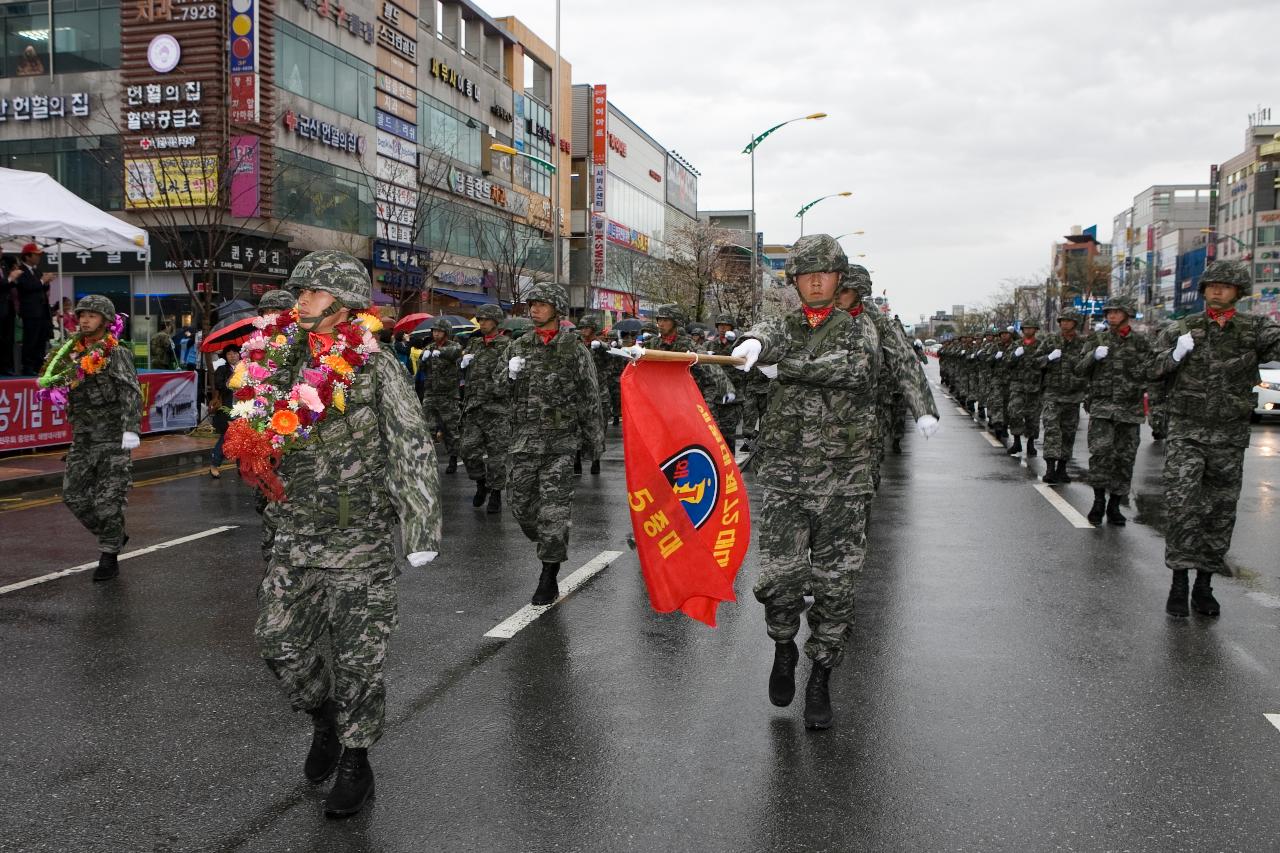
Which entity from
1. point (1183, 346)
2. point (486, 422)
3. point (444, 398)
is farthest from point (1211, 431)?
point (444, 398)

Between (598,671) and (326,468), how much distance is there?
2131mm

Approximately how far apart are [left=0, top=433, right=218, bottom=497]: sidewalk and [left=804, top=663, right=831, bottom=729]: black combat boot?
1058 centimetres

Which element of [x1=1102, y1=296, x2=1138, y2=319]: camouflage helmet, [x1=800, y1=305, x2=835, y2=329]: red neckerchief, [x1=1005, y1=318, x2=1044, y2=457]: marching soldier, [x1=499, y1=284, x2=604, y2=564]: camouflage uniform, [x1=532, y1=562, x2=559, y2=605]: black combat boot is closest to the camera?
[x1=800, y1=305, x2=835, y2=329]: red neckerchief

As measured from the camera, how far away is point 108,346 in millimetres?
7785

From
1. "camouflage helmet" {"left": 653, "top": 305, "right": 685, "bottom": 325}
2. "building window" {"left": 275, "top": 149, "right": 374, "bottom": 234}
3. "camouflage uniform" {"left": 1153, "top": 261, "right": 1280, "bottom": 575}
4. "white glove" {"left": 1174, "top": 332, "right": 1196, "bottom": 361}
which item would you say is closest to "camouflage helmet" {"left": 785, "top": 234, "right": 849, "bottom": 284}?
"white glove" {"left": 1174, "top": 332, "right": 1196, "bottom": 361}

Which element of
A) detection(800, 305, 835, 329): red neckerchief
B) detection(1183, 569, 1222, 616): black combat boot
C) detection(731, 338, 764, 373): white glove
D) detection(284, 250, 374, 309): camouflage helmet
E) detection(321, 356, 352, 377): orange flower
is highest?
detection(284, 250, 374, 309): camouflage helmet

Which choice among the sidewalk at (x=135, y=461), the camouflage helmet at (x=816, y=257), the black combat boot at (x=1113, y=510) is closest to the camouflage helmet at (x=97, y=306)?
the camouflage helmet at (x=816, y=257)

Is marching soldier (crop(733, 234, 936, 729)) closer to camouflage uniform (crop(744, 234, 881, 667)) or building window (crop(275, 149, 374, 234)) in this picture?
camouflage uniform (crop(744, 234, 881, 667))

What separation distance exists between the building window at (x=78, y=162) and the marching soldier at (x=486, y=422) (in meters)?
22.1

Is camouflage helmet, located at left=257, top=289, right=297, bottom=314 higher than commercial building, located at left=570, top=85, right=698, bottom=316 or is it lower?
lower

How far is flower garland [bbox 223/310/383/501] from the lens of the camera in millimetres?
3949

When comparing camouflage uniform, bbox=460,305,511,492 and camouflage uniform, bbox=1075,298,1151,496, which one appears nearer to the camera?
camouflage uniform, bbox=1075,298,1151,496

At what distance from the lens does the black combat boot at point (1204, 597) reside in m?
6.61

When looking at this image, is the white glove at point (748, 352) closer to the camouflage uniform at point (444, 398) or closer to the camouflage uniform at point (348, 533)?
the camouflage uniform at point (348, 533)
